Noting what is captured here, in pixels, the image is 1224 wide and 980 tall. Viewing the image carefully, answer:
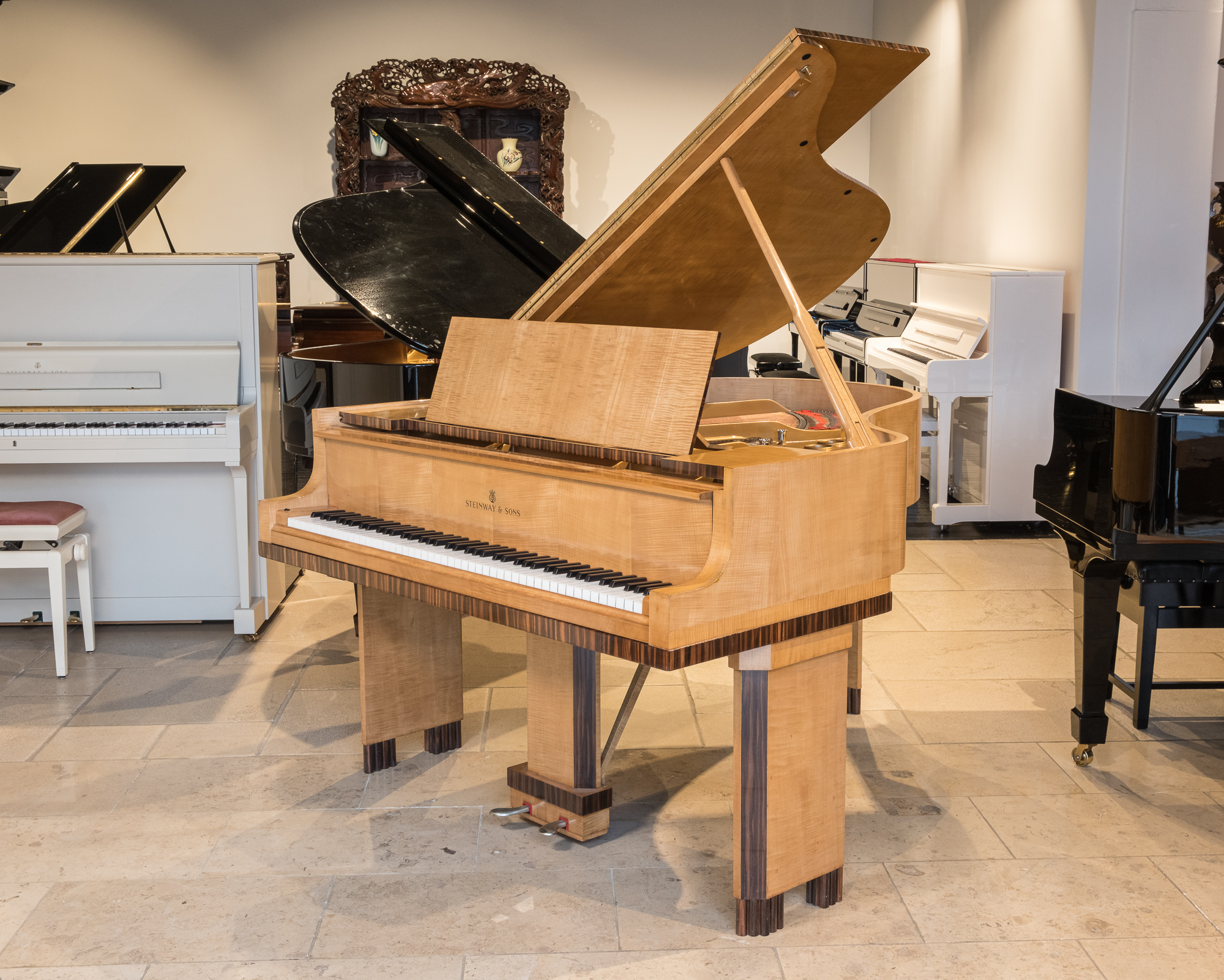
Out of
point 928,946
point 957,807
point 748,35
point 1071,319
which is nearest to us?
point 928,946

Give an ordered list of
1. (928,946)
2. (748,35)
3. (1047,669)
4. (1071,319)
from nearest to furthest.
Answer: (928,946) → (1047,669) → (1071,319) → (748,35)

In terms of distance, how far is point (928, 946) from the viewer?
234 centimetres

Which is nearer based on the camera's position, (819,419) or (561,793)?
(561,793)

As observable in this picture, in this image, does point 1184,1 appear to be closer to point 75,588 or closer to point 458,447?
point 458,447

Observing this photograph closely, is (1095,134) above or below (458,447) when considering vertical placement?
above

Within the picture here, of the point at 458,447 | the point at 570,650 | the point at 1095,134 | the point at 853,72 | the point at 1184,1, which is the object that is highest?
the point at 1184,1

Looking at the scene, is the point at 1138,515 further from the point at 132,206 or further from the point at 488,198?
the point at 132,206

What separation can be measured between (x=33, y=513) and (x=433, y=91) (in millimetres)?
6336

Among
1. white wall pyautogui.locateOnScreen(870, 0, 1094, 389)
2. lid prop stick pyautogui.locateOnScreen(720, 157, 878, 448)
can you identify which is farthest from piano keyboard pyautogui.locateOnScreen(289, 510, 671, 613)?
white wall pyautogui.locateOnScreen(870, 0, 1094, 389)

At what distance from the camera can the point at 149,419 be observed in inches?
163

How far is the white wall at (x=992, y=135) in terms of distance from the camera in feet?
19.2

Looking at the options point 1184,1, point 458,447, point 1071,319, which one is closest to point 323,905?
point 458,447

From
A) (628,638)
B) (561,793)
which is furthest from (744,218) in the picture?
(561,793)

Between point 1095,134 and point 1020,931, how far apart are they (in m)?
4.34
